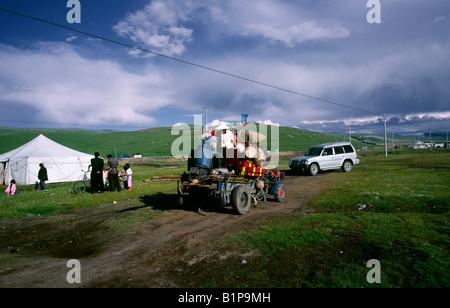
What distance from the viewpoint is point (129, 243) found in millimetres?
6180

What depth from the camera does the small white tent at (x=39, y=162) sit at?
69.6ft

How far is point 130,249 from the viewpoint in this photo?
575 centimetres

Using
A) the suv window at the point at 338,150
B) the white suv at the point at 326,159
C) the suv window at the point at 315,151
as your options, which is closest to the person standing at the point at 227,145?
the white suv at the point at 326,159

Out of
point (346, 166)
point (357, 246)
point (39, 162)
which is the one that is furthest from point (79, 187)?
point (346, 166)

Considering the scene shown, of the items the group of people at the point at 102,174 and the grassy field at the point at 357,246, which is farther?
the group of people at the point at 102,174

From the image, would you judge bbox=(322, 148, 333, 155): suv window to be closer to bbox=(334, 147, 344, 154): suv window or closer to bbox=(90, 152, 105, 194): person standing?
bbox=(334, 147, 344, 154): suv window

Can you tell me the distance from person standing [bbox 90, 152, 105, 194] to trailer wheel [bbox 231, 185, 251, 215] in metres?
9.23

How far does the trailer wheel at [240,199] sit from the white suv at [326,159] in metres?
11.4

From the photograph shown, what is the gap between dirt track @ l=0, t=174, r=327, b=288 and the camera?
14.1 feet

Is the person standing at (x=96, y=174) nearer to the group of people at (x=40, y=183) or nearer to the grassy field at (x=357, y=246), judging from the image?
the group of people at (x=40, y=183)

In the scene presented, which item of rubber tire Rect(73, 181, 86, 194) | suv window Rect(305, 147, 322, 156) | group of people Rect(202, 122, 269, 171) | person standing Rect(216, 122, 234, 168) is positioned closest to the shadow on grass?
person standing Rect(216, 122, 234, 168)
